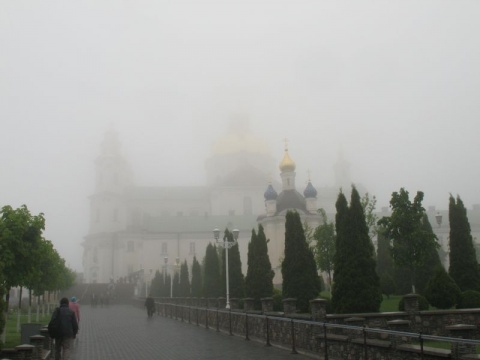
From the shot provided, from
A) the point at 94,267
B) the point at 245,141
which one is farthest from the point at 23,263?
the point at 245,141

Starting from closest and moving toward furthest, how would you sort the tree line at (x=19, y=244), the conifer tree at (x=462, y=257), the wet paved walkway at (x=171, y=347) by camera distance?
the wet paved walkway at (x=171, y=347) → the tree line at (x=19, y=244) → the conifer tree at (x=462, y=257)

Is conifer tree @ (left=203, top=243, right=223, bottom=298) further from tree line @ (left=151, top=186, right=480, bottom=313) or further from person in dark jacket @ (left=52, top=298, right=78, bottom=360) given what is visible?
person in dark jacket @ (left=52, top=298, right=78, bottom=360)

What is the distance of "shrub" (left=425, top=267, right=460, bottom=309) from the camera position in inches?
844

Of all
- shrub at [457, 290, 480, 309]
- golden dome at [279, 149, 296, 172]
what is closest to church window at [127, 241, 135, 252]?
golden dome at [279, 149, 296, 172]

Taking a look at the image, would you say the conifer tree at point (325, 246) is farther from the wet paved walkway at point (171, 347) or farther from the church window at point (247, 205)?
the church window at point (247, 205)

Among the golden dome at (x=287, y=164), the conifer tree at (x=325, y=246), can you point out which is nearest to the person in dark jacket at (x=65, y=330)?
the conifer tree at (x=325, y=246)

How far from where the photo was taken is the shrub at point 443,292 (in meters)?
21.4

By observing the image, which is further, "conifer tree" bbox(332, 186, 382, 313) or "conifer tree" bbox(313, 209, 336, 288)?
"conifer tree" bbox(313, 209, 336, 288)

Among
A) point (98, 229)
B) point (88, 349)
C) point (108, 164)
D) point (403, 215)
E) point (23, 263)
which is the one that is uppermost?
point (108, 164)

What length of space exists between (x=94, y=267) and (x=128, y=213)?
13993mm

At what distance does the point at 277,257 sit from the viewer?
5919cm

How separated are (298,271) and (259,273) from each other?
16.0 feet

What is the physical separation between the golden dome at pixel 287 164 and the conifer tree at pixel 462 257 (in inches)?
1379

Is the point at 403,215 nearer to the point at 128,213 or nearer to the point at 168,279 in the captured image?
the point at 168,279
